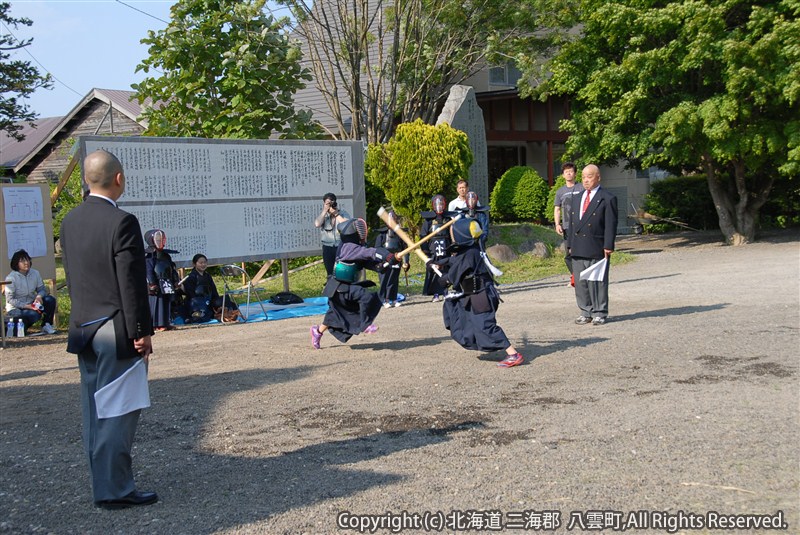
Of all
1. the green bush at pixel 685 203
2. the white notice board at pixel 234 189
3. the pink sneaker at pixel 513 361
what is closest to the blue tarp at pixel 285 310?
the white notice board at pixel 234 189

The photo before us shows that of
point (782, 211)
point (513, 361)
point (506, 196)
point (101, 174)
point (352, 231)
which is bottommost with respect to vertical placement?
point (513, 361)

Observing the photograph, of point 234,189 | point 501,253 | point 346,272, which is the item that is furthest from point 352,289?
point 501,253

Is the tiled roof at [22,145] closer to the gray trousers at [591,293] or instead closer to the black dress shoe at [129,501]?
the gray trousers at [591,293]

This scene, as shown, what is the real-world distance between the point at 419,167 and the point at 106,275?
42.4ft

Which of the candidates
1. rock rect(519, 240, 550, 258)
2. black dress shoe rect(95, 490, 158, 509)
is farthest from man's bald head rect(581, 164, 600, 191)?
rock rect(519, 240, 550, 258)

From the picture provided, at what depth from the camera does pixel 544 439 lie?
5355 mm

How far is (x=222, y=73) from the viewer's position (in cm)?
1669

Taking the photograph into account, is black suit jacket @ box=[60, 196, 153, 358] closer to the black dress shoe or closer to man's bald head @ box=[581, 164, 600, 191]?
the black dress shoe

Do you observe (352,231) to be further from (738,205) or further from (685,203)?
(685,203)

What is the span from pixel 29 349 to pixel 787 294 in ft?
33.6

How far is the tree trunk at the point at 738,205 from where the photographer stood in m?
20.0

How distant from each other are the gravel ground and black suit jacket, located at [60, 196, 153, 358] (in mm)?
974

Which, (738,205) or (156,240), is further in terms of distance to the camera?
(738,205)

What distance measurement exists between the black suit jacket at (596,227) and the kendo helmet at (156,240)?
5.62 metres
